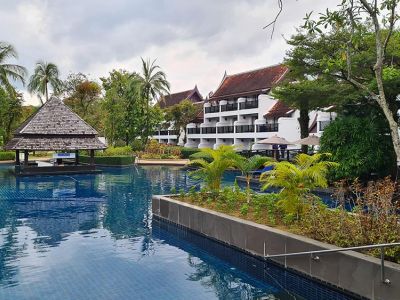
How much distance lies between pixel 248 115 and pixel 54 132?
24.2 meters

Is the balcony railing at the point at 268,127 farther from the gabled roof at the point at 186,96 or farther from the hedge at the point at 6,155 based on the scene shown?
the hedge at the point at 6,155

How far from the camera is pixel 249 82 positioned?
4719 cm

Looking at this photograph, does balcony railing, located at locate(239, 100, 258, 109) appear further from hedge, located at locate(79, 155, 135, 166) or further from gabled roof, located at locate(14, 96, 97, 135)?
gabled roof, located at locate(14, 96, 97, 135)

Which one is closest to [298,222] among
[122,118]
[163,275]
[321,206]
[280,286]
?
[321,206]

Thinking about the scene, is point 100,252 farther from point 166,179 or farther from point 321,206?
point 166,179

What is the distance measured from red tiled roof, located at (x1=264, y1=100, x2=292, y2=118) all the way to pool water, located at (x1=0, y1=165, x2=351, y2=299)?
91.6ft

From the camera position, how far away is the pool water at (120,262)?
7641 millimetres

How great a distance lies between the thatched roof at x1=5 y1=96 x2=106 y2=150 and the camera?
2895 centimetres

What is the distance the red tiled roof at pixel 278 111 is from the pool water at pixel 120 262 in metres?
27.9

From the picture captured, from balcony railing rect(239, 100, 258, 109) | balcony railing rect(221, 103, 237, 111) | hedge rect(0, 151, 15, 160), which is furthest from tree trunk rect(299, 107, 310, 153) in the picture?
hedge rect(0, 151, 15, 160)

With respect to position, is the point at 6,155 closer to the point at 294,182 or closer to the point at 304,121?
the point at 304,121

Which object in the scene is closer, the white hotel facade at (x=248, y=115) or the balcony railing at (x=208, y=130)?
the white hotel facade at (x=248, y=115)

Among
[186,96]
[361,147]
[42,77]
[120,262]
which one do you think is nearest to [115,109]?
[42,77]

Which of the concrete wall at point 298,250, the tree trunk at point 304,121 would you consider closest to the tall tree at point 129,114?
the tree trunk at point 304,121
